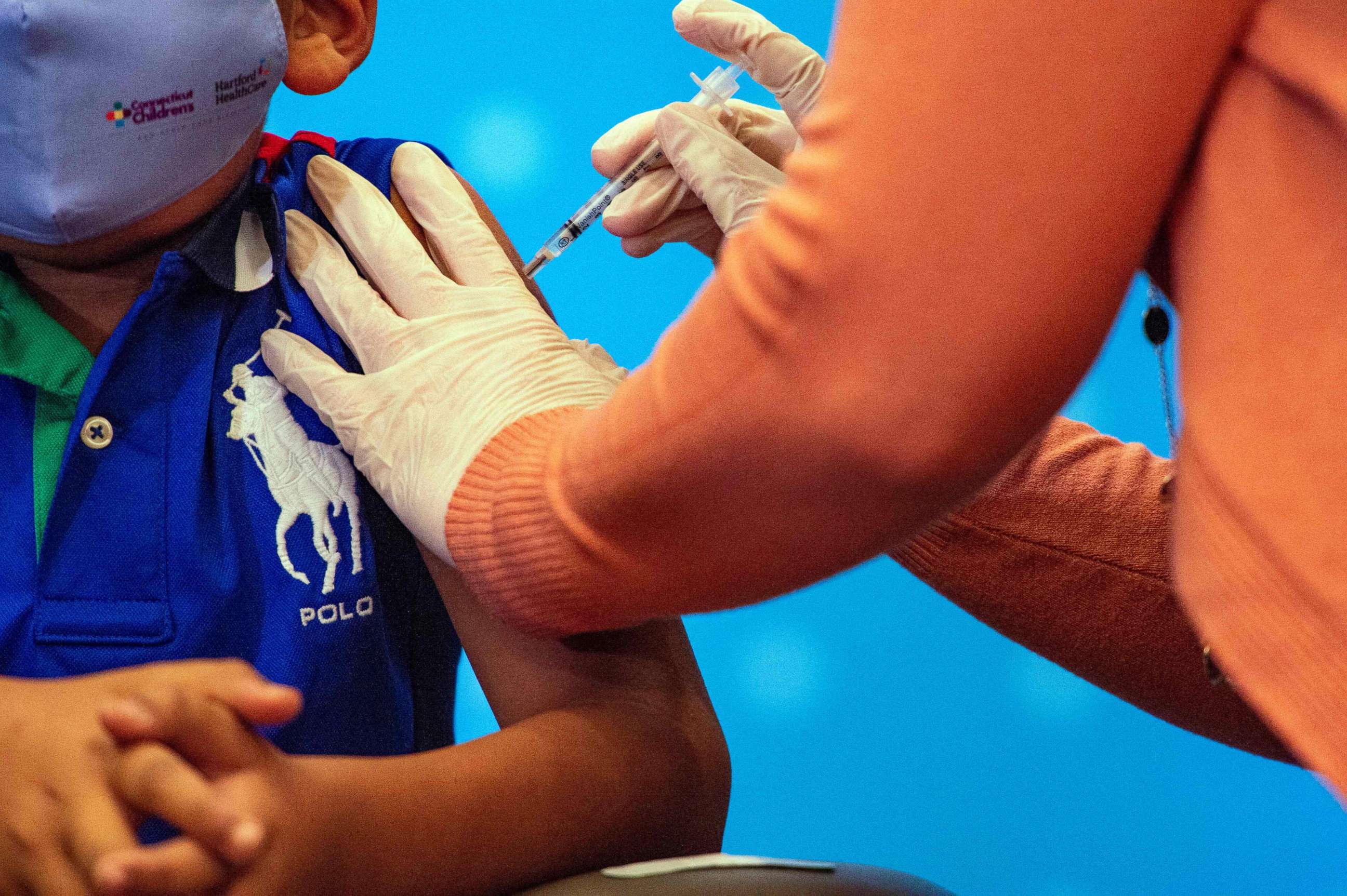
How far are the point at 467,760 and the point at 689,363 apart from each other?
1.09 feet

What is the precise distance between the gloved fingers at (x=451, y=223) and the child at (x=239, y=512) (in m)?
0.08

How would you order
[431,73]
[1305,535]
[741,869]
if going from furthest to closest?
[431,73] < [741,869] < [1305,535]

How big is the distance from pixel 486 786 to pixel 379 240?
391mm

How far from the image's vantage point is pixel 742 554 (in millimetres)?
563

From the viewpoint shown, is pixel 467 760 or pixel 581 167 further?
pixel 581 167

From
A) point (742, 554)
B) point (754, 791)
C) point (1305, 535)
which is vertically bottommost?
point (754, 791)

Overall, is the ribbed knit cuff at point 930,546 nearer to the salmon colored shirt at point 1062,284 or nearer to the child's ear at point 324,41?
the salmon colored shirt at point 1062,284

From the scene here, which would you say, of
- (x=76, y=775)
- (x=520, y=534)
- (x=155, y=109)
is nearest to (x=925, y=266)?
(x=520, y=534)

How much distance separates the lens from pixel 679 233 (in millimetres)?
1035

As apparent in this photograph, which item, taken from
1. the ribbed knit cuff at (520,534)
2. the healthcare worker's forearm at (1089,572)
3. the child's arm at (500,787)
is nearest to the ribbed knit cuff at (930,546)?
the healthcare worker's forearm at (1089,572)

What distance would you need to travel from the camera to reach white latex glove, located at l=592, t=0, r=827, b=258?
93 cm

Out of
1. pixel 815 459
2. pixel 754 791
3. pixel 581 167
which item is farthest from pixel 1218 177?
pixel 754 791

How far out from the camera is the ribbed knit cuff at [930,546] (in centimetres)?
93

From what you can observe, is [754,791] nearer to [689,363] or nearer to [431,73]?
[431,73]
